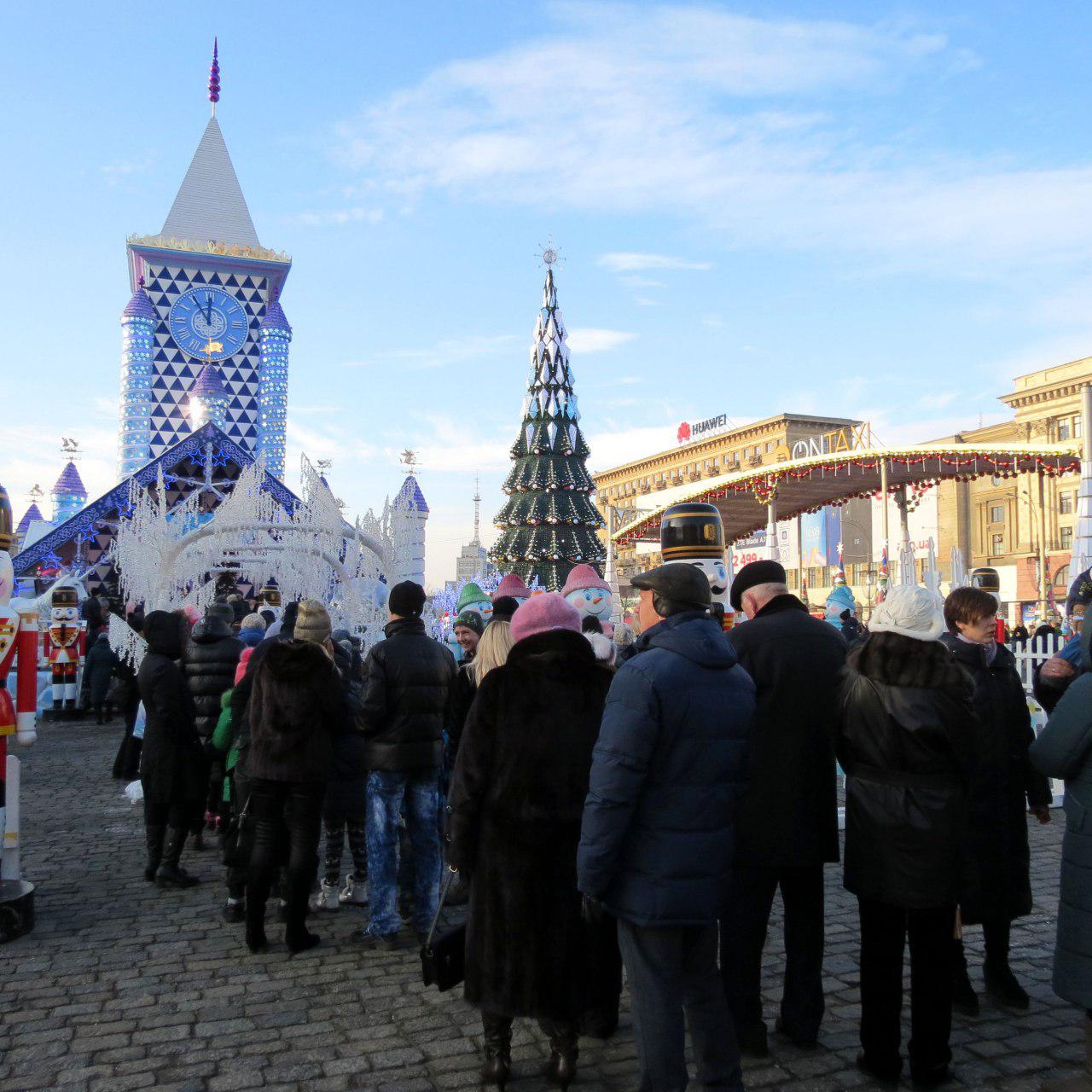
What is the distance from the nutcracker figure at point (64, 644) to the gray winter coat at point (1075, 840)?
15976mm

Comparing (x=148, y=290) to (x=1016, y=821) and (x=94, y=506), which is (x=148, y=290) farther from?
(x=1016, y=821)

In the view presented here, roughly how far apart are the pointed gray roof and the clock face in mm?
2304

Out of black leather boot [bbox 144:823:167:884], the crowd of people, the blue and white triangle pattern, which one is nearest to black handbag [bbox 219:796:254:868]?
black leather boot [bbox 144:823:167:884]

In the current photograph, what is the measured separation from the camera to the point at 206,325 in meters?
A: 35.8

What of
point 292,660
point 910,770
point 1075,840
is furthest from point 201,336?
point 1075,840

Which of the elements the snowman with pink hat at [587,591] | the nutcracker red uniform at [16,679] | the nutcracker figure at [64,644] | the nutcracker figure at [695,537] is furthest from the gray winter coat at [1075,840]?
the nutcracker figure at [64,644]

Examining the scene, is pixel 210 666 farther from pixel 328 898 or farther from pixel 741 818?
pixel 741 818

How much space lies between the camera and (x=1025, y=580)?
33.2 m

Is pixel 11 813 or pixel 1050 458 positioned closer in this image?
pixel 11 813

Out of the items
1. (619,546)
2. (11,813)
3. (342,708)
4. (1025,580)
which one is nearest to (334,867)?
(342,708)

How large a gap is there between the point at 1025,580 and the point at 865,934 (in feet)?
109

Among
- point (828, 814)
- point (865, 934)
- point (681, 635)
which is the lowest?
point (865, 934)

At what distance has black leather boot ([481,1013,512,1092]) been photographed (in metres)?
3.55

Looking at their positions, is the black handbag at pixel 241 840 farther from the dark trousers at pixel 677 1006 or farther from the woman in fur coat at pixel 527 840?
the dark trousers at pixel 677 1006
